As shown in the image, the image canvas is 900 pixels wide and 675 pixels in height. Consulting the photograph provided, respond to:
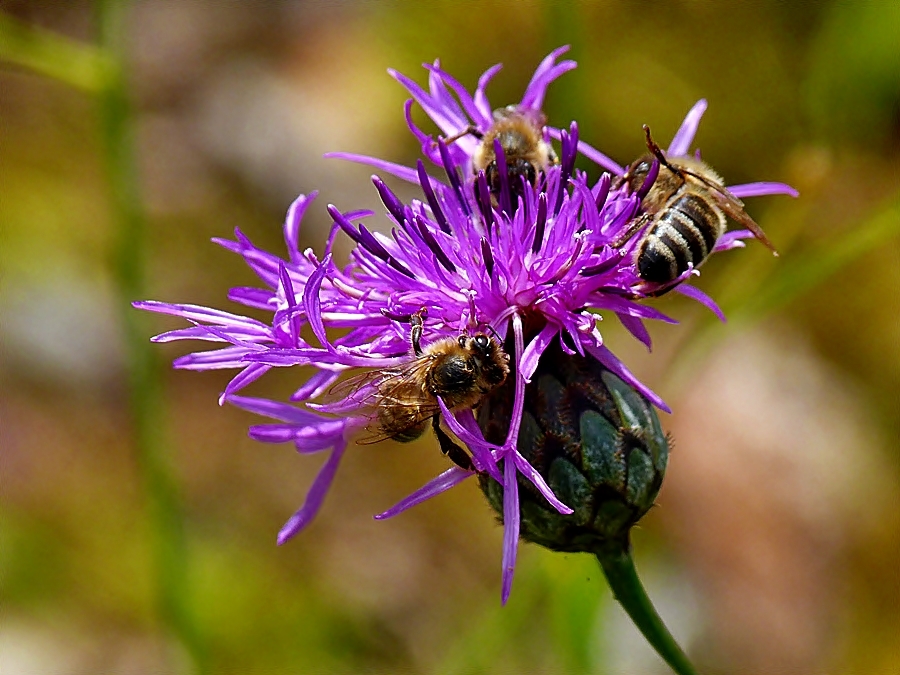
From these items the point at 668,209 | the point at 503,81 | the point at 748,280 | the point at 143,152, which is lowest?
the point at 143,152

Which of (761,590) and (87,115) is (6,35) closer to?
(761,590)

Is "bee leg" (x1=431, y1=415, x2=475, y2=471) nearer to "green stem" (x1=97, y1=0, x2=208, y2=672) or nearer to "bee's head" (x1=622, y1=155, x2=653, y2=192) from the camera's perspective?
"bee's head" (x1=622, y1=155, x2=653, y2=192)

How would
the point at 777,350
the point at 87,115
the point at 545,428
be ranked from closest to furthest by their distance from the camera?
the point at 545,428 → the point at 777,350 → the point at 87,115

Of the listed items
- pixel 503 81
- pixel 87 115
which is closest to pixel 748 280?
pixel 503 81

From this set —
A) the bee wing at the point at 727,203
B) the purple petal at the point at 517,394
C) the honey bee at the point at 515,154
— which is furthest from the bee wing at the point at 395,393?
the bee wing at the point at 727,203

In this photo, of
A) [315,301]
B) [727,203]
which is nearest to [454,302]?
[315,301]

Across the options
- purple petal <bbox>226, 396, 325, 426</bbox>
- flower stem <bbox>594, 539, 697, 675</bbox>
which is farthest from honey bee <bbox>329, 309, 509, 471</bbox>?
flower stem <bbox>594, 539, 697, 675</bbox>
